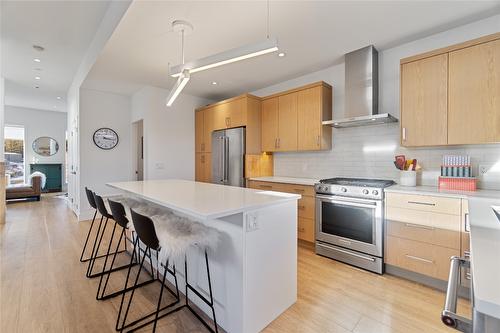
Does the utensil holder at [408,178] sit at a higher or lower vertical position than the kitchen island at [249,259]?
higher

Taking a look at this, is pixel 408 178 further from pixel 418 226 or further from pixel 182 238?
pixel 182 238

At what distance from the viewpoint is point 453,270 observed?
832mm

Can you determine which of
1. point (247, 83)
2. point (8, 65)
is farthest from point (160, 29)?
point (8, 65)

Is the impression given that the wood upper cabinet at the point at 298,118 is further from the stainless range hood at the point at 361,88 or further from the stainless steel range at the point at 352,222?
the stainless steel range at the point at 352,222

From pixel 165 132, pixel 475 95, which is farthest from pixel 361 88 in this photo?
pixel 165 132

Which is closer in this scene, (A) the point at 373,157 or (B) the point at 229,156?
(A) the point at 373,157

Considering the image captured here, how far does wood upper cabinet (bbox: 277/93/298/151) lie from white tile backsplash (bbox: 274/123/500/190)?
34cm

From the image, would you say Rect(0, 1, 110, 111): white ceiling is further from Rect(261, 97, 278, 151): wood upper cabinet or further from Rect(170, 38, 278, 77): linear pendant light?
Rect(261, 97, 278, 151): wood upper cabinet

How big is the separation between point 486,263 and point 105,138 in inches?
233

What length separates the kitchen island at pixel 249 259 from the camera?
63.2 inches

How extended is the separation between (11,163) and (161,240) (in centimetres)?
992

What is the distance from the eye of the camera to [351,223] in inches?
111

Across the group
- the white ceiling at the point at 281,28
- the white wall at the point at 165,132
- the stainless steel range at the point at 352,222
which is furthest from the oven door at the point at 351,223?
the white wall at the point at 165,132

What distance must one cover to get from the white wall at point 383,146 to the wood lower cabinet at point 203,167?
1626 millimetres
